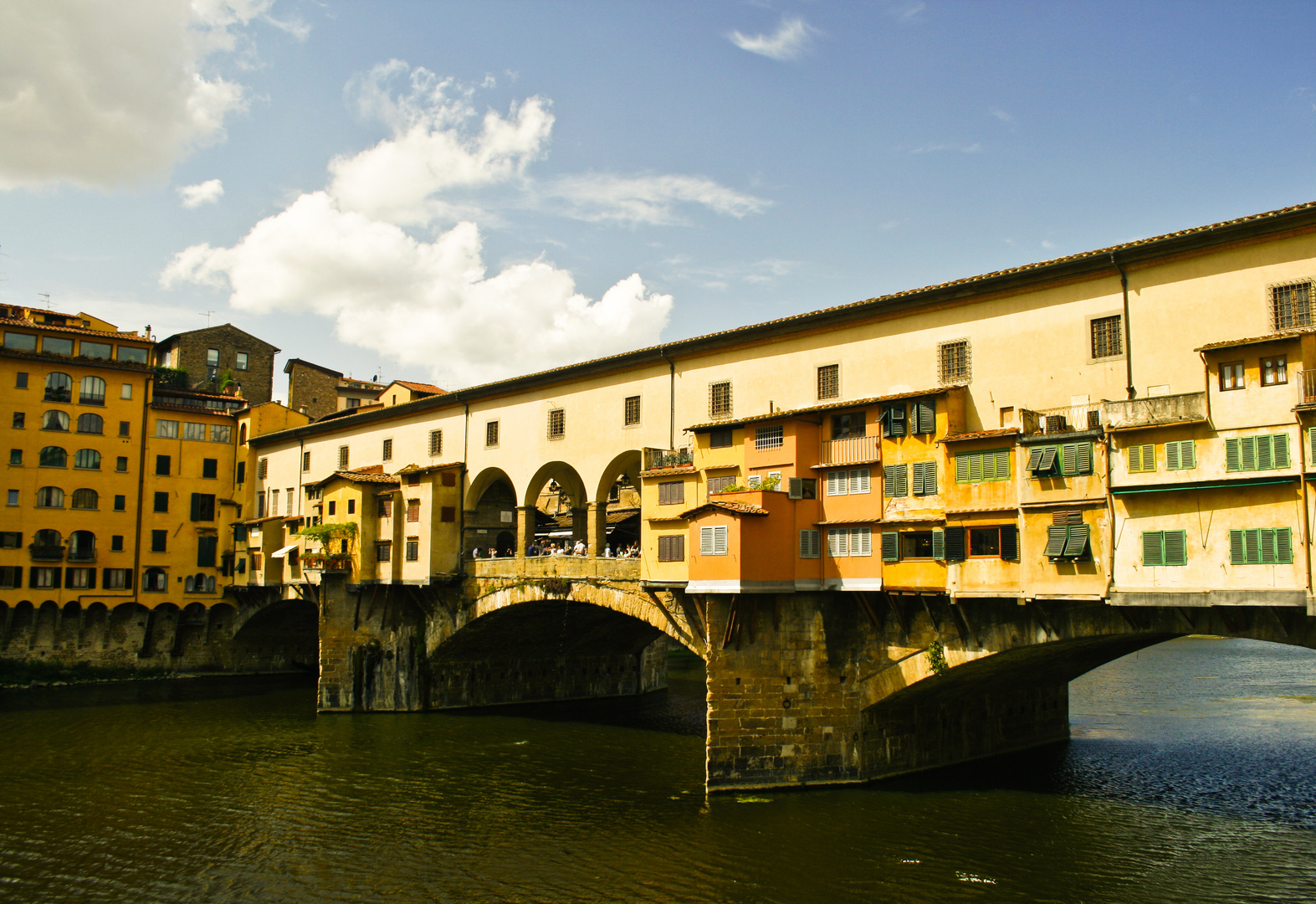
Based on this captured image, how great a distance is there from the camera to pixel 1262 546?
2219 cm

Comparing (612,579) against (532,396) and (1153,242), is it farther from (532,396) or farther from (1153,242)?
(1153,242)

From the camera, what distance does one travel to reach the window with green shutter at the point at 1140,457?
2375 centimetres

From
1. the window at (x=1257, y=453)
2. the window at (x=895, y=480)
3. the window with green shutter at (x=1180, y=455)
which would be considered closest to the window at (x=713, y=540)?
the window at (x=895, y=480)

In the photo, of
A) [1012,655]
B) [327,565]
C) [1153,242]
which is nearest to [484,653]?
[327,565]

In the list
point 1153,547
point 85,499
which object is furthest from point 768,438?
point 85,499

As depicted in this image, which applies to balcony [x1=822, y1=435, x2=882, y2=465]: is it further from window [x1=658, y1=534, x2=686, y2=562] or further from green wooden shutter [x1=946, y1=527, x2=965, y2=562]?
window [x1=658, y1=534, x2=686, y2=562]

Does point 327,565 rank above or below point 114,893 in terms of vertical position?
above

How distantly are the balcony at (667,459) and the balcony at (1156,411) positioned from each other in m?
A: 14.6

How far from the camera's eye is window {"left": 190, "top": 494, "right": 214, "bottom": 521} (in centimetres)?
6719

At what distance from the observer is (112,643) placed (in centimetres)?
6272

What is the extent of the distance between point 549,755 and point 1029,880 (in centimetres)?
2089

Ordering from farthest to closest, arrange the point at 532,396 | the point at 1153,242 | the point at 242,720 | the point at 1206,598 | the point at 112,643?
the point at 112,643 < the point at 242,720 < the point at 532,396 < the point at 1153,242 < the point at 1206,598

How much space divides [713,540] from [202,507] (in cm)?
Result: 5085

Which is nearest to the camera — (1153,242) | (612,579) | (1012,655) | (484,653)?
(1153,242)
